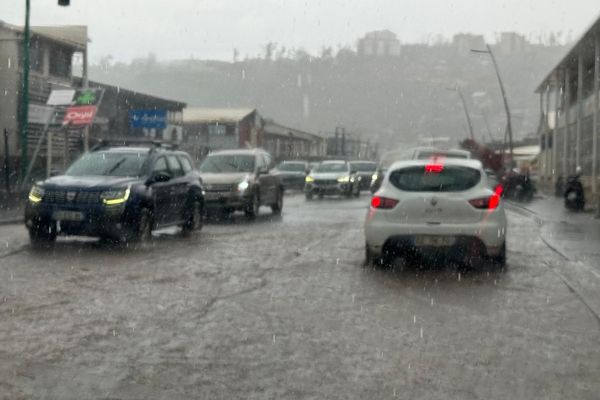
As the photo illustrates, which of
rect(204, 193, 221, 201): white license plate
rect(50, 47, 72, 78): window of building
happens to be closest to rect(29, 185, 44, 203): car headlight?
rect(204, 193, 221, 201): white license plate

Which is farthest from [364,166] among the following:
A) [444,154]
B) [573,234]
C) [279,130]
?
[279,130]

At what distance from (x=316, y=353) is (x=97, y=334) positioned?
181 cm

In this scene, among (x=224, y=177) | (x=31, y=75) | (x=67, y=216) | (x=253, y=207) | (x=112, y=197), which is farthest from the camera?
(x=31, y=75)

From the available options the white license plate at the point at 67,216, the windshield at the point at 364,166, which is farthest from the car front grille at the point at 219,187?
the windshield at the point at 364,166

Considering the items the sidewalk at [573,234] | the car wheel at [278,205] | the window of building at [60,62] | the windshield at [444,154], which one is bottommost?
the sidewalk at [573,234]

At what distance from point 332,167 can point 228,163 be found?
52.5ft

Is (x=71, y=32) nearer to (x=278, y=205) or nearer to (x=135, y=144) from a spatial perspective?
(x=278, y=205)

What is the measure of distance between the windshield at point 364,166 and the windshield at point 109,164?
2913cm

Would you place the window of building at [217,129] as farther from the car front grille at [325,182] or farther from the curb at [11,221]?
the curb at [11,221]

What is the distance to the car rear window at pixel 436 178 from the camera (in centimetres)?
1179

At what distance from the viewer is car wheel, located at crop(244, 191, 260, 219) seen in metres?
21.7

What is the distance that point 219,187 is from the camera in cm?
2152

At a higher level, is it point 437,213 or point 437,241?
point 437,213

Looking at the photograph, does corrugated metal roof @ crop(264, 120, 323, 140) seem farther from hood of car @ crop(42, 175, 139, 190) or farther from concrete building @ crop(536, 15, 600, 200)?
hood of car @ crop(42, 175, 139, 190)
